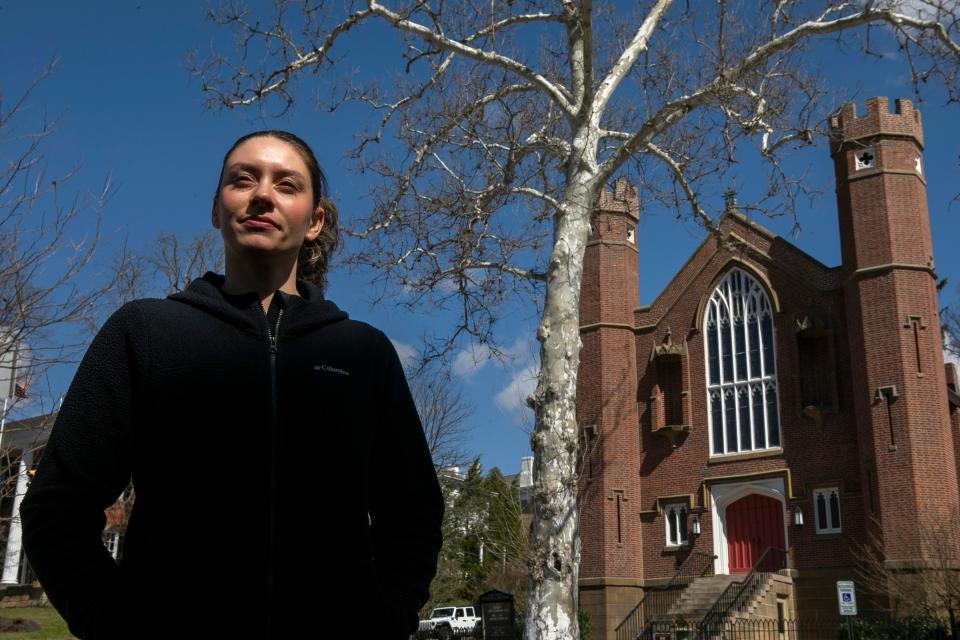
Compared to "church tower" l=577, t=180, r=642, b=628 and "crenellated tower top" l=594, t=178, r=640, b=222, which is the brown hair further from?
"church tower" l=577, t=180, r=642, b=628

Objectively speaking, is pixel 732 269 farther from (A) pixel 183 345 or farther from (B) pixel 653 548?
(A) pixel 183 345

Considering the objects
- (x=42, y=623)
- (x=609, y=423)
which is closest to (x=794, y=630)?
(x=609, y=423)

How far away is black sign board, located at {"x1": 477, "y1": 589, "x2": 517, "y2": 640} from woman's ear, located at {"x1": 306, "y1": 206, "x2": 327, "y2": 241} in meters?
17.1

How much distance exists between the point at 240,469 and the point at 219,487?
0.04m

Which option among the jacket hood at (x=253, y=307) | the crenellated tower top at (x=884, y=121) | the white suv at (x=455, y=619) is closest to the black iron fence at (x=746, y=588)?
the white suv at (x=455, y=619)

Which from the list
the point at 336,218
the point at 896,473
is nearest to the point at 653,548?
the point at 896,473

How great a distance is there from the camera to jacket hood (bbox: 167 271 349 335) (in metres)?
1.71

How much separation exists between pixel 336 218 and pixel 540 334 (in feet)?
27.1

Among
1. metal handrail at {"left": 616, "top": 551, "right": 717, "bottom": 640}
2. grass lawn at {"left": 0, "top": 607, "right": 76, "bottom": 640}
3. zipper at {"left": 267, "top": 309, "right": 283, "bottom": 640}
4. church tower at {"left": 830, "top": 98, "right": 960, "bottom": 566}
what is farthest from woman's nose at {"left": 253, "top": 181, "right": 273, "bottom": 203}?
metal handrail at {"left": 616, "top": 551, "right": 717, "bottom": 640}

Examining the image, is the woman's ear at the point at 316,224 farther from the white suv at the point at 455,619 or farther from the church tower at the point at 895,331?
the white suv at the point at 455,619

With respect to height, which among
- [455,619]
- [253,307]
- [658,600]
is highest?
[253,307]

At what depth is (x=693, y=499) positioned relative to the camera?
28422 millimetres

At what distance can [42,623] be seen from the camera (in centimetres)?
2192

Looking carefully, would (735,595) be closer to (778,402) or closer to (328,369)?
(778,402)
